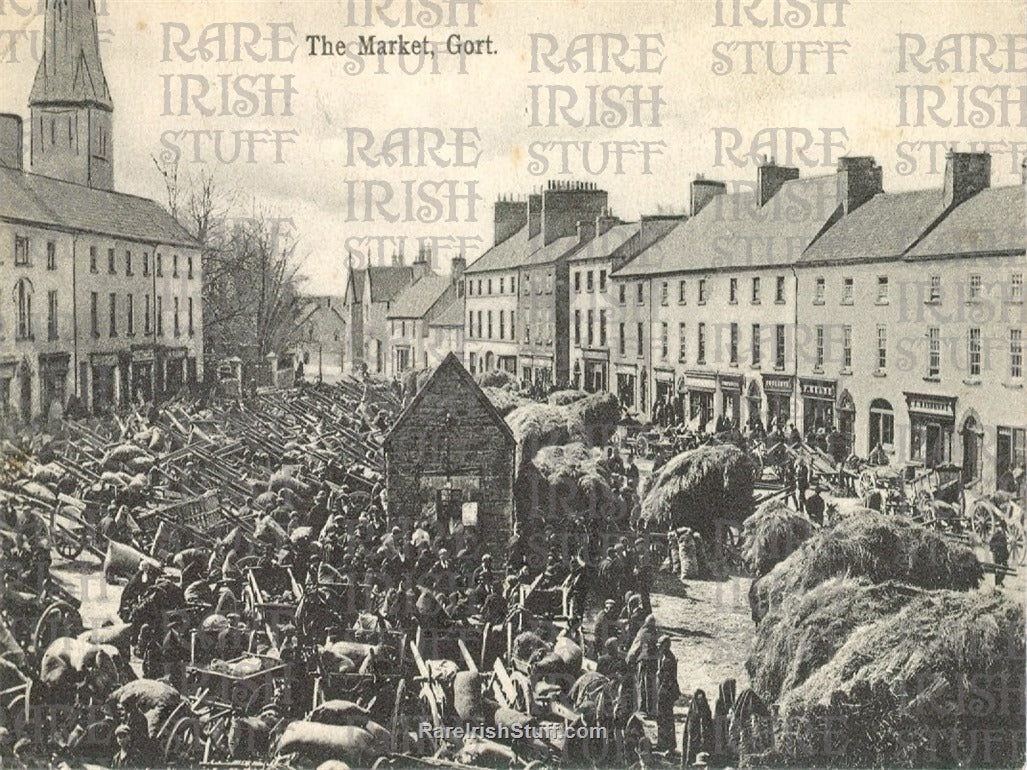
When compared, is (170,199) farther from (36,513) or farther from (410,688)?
(410,688)

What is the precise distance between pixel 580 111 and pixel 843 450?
5.37 m

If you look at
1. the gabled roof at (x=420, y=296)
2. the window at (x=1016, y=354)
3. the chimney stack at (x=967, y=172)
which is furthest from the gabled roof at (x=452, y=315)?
the window at (x=1016, y=354)

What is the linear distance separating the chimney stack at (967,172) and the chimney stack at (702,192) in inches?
101

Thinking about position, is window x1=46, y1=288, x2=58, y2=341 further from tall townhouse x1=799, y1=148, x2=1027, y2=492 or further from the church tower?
tall townhouse x1=799, y1=148, x2=1027, y2=492

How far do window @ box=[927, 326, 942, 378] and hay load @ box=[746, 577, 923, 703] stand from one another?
2576 mm

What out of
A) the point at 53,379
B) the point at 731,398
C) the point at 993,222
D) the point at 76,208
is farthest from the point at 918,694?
the point at 76,208

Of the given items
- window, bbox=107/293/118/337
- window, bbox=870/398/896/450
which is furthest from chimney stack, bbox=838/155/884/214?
window, bbox=107/293/118/337

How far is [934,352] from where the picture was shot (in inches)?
400

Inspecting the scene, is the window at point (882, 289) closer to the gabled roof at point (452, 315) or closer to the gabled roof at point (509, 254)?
the gabled roof at point (509, 254)

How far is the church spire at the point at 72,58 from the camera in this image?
1020cm

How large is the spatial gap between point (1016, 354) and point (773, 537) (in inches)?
132

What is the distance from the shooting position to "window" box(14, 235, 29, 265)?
1029 centimetres

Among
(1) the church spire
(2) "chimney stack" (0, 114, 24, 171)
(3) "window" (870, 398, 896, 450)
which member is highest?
(1) the church spire

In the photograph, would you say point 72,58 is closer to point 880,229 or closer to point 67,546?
point 67,546
